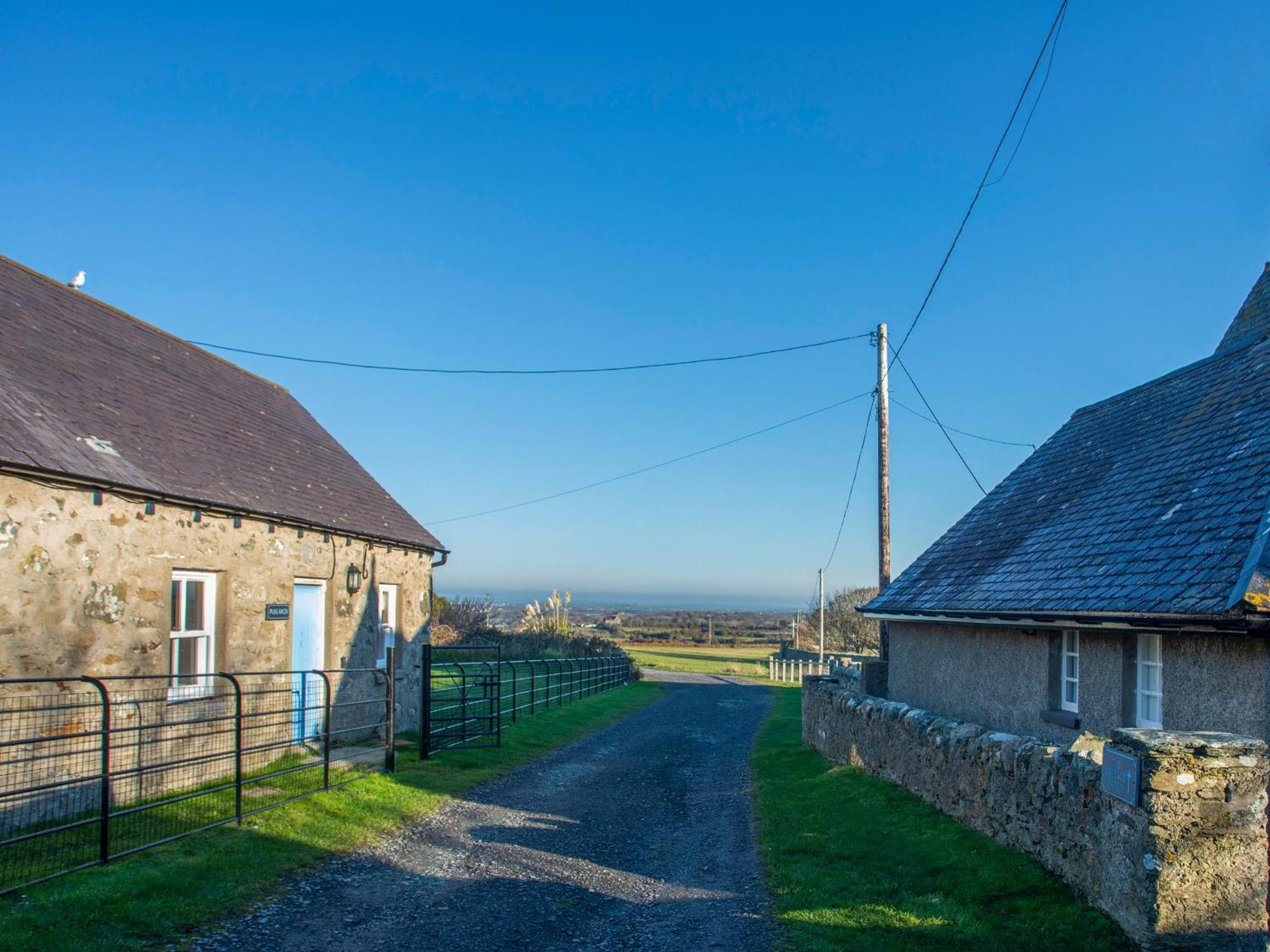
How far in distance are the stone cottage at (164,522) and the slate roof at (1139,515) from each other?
896 centimetres

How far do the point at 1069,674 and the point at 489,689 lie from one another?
9319mm

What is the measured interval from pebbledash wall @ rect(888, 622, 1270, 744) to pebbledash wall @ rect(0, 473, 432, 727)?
9.36 m

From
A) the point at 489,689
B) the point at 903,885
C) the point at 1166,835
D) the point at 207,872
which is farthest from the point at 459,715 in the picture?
the point at 1166,835

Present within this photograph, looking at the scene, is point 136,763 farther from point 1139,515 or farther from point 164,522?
point 1139,515

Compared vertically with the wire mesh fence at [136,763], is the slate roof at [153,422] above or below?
above

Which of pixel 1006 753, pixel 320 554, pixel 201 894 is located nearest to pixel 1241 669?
pixel 1006 753

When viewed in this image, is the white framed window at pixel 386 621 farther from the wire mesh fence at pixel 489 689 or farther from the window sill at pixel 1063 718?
the window sill at pixel 1063 718

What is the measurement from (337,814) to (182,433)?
586cm

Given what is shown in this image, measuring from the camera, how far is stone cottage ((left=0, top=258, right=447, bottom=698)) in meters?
8.66

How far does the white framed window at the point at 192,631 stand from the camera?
10539 millimetres

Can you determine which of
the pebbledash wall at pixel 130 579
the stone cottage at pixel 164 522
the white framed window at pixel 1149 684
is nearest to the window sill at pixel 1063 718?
the white framed window at pixel 1149 684

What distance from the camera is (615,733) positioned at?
731 inches

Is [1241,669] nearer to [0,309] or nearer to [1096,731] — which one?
[1096,731]

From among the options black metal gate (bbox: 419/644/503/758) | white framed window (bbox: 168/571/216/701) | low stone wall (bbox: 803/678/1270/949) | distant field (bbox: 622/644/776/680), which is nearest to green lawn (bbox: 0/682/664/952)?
black metal gate (bbox: 419/644/503/758)
